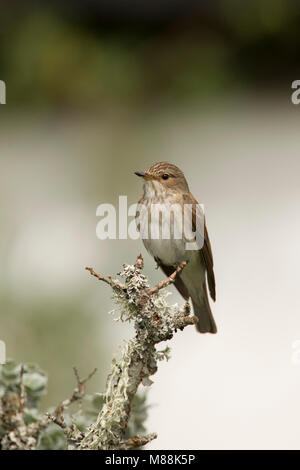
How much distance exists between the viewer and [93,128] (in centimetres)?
409

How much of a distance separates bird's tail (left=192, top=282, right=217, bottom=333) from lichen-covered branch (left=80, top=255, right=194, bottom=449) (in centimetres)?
71

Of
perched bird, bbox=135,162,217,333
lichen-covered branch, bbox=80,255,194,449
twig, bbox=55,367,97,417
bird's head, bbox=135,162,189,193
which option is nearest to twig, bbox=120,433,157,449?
lichen-covered branch, bbox=80,255,194,449

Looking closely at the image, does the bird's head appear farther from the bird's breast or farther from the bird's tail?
the bird's tail

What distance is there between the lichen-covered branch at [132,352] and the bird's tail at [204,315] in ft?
2.32

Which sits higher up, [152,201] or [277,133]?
[277,133]

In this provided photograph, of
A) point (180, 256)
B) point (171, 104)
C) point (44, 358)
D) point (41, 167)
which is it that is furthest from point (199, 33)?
point (180, 256)

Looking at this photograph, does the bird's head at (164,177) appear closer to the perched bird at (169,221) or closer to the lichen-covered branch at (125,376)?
the perched bird at (169,221)

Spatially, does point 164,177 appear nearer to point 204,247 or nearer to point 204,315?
point 204,247

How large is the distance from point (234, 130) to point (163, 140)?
1.38 ft

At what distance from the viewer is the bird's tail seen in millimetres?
2023

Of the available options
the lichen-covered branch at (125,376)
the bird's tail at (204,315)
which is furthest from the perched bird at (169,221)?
the lichen-covered branch at (125,376)
